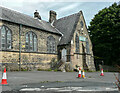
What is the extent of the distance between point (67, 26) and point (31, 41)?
875 centimetres

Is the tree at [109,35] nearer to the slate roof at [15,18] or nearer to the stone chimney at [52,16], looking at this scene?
the stone chimney at [52,16]

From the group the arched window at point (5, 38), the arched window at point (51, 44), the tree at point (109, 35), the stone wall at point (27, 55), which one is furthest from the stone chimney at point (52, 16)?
the arched window at point (5, 38)

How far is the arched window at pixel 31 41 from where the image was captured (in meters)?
17.2

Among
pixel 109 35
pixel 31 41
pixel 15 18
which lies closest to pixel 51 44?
pixel 31 41

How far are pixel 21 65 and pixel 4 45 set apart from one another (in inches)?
129

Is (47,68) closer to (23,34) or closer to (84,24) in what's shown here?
(23,34)

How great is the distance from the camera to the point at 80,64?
22.4 m

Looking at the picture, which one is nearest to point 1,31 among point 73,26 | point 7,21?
point 7,21

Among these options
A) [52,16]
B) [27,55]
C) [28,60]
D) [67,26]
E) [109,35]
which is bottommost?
[28,60]

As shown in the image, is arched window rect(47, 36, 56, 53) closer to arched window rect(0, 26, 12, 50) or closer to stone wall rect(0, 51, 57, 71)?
stone wall rect(0, 51, 57, 71)

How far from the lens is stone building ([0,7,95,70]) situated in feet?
49.2

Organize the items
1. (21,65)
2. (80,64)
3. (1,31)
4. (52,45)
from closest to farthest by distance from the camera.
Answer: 1. (1,31)
2. (21,65)
3. (52,45)
4. (80,64)

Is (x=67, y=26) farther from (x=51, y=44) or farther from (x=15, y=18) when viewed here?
(x=15, y=18)

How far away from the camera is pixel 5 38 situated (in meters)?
14.8
